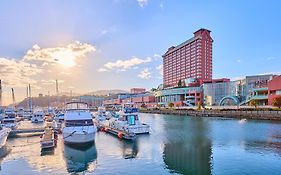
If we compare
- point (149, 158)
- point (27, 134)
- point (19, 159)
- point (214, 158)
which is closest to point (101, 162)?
point (149, 158)

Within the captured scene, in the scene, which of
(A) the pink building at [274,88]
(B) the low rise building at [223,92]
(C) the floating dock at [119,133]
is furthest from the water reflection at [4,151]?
(B) the low rise building at [223,92]

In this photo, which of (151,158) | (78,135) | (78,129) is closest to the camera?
(151,158)

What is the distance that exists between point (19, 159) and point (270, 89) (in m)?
90.6

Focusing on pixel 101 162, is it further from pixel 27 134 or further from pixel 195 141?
pixel 27 134

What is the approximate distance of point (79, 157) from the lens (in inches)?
1050

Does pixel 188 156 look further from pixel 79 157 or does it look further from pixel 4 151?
pixel 4 151

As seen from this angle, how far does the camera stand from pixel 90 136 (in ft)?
106

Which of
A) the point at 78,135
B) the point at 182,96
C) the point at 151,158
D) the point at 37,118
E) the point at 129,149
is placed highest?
the point at 182,96

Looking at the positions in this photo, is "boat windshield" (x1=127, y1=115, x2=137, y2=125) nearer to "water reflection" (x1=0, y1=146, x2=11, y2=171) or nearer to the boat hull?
the boat hull

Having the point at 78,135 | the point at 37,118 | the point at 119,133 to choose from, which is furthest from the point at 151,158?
the point at 37,118

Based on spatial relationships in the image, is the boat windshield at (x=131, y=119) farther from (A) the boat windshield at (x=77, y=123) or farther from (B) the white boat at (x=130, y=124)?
(A) the boat windshield at (x=77, y=123)

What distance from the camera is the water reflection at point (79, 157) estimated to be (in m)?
22.7

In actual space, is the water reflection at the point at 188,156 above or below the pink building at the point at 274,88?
below

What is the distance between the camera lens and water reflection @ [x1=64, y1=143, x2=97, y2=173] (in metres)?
22.7
